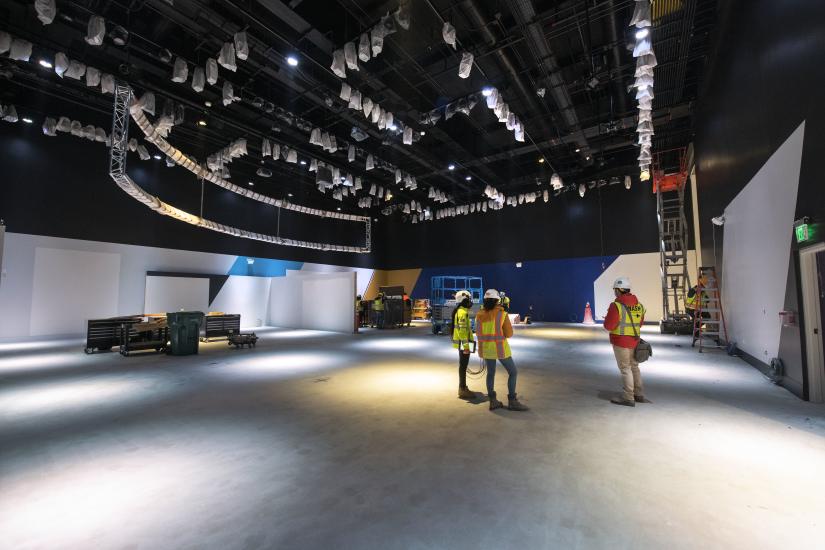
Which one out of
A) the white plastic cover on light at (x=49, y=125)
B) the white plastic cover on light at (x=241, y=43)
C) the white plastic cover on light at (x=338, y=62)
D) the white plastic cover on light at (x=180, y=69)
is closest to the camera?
the white plastic cover on light at (x=241, y=43)

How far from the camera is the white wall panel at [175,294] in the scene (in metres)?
13.5

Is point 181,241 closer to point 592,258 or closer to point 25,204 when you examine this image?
point 25,204

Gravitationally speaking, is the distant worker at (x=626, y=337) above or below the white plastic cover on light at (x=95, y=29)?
below

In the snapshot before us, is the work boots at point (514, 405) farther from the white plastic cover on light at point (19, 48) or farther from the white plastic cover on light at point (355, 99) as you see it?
the white plastic cover on light at point (19, 48)

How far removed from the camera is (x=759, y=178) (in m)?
6.07

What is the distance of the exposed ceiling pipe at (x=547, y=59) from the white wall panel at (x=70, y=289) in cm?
1469

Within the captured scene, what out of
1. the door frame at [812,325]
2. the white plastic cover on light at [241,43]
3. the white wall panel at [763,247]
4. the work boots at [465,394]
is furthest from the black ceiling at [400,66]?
the work boots at [465,394]

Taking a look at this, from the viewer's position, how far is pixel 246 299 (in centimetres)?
1655

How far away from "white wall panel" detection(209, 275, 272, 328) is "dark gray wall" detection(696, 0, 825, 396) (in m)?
17.3

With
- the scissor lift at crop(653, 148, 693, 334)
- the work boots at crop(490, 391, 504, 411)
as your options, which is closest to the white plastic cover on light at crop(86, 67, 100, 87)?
the work boots at crop(490, 391, 504, 411)

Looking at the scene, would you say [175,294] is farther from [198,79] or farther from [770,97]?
→ [770,97]

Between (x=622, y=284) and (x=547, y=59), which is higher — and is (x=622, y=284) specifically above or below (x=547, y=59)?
below

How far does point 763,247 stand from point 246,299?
57.0 feet

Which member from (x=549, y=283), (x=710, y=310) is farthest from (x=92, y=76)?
(x=549, y=283)
